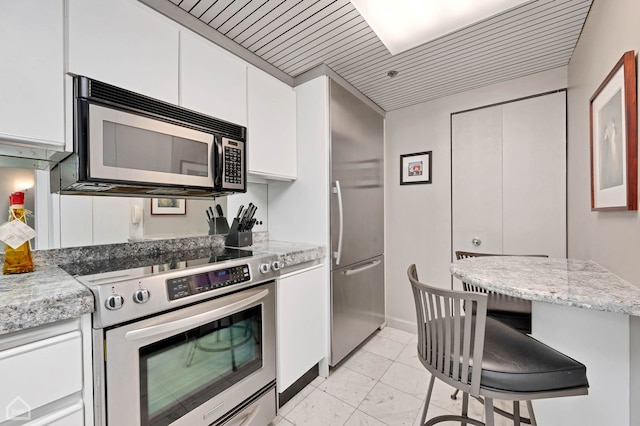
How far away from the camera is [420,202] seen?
9.08 ft

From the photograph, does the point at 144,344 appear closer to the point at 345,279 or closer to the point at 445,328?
the point at 445,328

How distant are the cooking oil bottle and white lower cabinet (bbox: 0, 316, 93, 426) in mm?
498

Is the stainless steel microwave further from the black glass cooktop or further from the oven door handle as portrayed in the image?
the oven door handle

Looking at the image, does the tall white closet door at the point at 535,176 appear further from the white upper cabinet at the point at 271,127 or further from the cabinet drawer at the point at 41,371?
the cabinet drawer at the point at 41,371

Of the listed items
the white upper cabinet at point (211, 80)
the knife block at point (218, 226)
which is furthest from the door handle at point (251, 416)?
the white upper cabinet at point (211, 80)

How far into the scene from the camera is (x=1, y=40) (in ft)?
3.12

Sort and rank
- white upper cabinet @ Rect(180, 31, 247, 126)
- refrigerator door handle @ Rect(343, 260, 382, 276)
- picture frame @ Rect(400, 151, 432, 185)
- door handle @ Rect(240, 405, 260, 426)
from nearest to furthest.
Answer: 1. door handle @ Rect(240, 405, 260, 426)
2. white upper cabinet @ Rect(180, 31, 247, 126)
3. refrigerator door handle @ Rect(343, 260, 382, 276)
4. picture frame @ Rect(400, 151, 432, 185)

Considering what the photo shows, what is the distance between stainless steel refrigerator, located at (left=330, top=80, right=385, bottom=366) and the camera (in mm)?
2111

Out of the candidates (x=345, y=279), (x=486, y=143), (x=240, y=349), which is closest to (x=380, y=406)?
(x=345, y=279)

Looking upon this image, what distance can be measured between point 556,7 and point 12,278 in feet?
9.62

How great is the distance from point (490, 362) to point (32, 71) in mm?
2015

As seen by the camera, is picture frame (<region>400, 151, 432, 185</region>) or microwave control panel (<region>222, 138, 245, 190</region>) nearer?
microwave control panel (<region>222, 138, 245, 190</region>)

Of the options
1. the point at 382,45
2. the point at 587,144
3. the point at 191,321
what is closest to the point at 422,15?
the point at 382,45

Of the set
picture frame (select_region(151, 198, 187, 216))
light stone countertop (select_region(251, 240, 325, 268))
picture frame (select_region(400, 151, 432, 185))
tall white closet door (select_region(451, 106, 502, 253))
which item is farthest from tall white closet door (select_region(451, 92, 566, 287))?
picture frame (select_region(151, 198, 187, 216))
